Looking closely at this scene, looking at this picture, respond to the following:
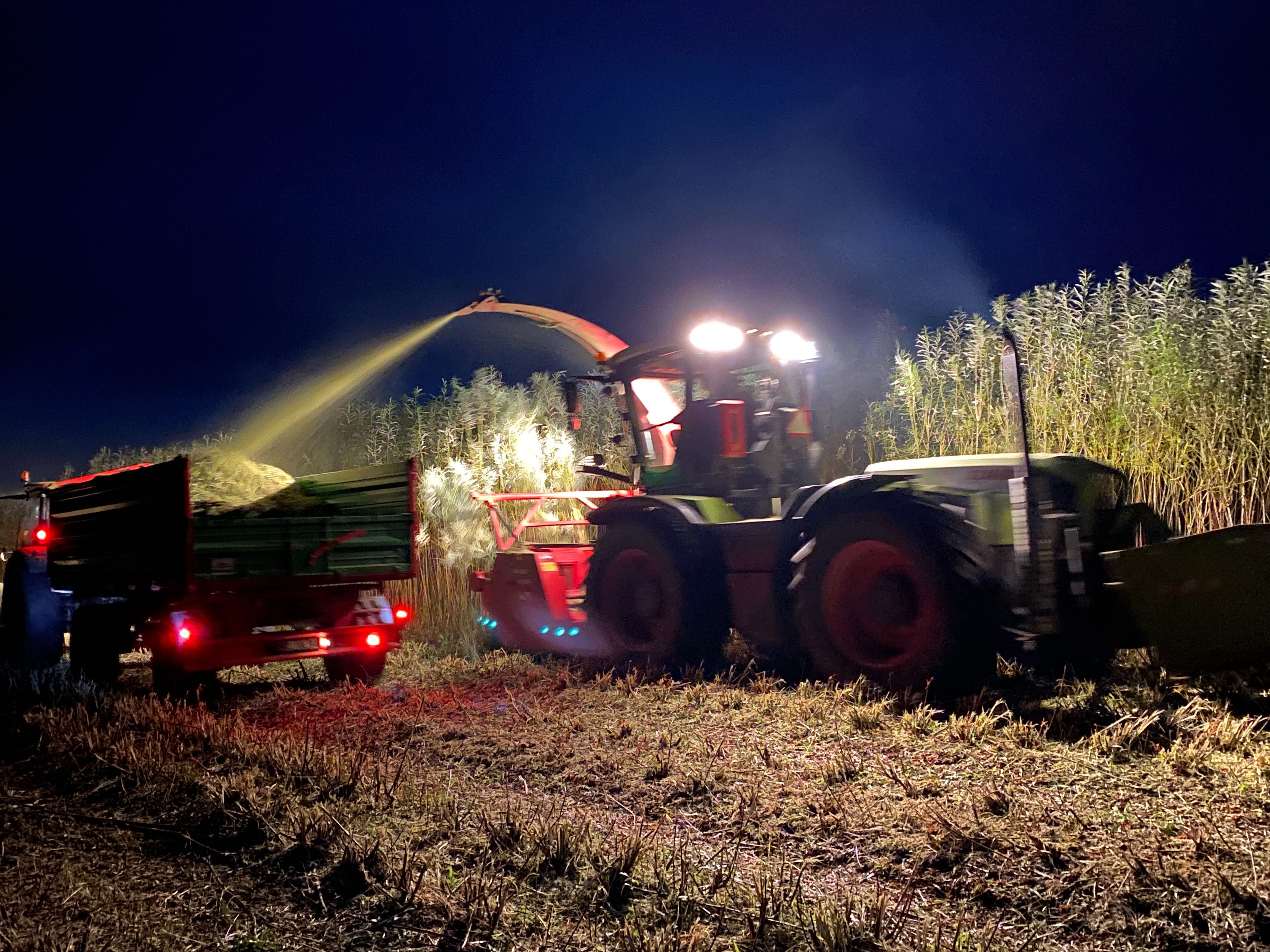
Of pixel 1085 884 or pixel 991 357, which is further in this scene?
pixel 991 357

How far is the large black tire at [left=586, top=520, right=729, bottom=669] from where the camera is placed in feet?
23.6

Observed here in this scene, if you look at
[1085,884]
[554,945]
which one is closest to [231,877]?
[554,945]

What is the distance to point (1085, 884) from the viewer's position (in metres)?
3.08

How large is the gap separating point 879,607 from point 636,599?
231 cm

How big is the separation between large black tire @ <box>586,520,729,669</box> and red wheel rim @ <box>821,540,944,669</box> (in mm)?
1162

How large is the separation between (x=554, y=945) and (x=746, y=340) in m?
5.44

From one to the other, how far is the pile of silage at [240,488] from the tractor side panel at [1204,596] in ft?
19.0

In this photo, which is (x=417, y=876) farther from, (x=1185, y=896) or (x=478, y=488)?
(x=478, y=488)

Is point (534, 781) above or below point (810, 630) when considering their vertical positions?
below

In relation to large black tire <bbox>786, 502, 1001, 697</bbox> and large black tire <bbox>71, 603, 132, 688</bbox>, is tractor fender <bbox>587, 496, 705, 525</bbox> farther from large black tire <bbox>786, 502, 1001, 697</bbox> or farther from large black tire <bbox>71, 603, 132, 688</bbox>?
large black tire <bbox>71, 603, 132, 688</bbox>

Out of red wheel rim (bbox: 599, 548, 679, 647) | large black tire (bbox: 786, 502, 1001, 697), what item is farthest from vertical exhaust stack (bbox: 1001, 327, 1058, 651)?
red wheel rim (bbox: 599, 548, 679, 647)

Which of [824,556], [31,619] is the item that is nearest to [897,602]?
[824,556]

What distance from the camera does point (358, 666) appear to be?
26.3 feet

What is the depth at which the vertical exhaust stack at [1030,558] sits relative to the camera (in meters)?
5.14
